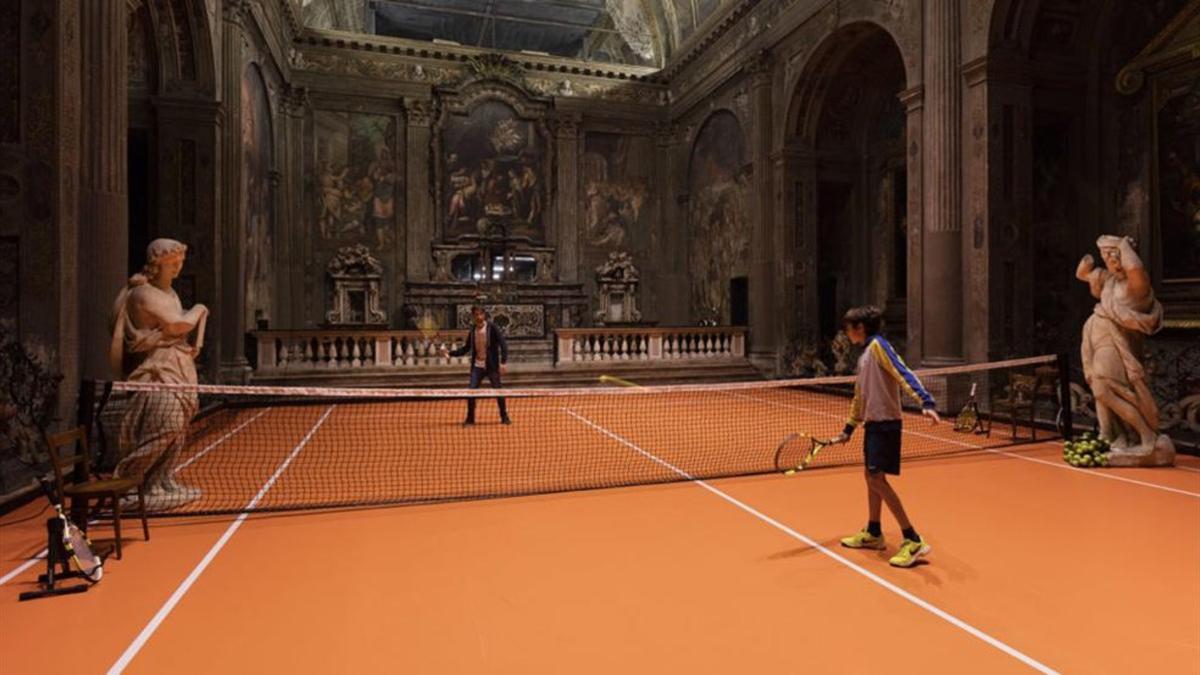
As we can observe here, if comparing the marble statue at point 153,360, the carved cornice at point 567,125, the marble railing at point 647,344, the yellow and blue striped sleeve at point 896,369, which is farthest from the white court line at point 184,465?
the carved cornice at point 567,125

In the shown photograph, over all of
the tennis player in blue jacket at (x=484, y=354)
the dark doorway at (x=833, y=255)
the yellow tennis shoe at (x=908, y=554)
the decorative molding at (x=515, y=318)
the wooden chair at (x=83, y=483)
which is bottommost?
the yellow tennis shoe at (x=908, y=554)

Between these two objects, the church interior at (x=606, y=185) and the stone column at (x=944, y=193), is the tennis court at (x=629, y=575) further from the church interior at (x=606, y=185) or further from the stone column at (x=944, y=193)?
the stone column at (x=944, y=193)

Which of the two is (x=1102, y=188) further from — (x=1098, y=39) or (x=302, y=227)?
(x=302, y=227)

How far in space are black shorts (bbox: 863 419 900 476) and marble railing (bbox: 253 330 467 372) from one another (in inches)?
455

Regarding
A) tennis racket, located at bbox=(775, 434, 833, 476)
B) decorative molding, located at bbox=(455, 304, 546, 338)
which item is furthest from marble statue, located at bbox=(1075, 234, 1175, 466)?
decorative molding, located at bbox=(455, 304, 546, 338)

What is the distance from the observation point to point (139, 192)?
467 inches

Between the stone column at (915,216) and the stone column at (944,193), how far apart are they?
298mm

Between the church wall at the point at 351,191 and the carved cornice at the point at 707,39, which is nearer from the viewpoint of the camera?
the carved cornice at the point at 707,39

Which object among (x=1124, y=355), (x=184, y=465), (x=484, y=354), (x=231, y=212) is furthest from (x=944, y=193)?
(x=231, y=212)

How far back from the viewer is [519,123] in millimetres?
22047

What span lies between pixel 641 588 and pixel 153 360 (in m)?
4.30

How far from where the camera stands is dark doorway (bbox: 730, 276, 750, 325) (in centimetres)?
1875

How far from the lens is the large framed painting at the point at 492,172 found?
21453 millimetres

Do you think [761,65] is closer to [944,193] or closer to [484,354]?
[944,193]
